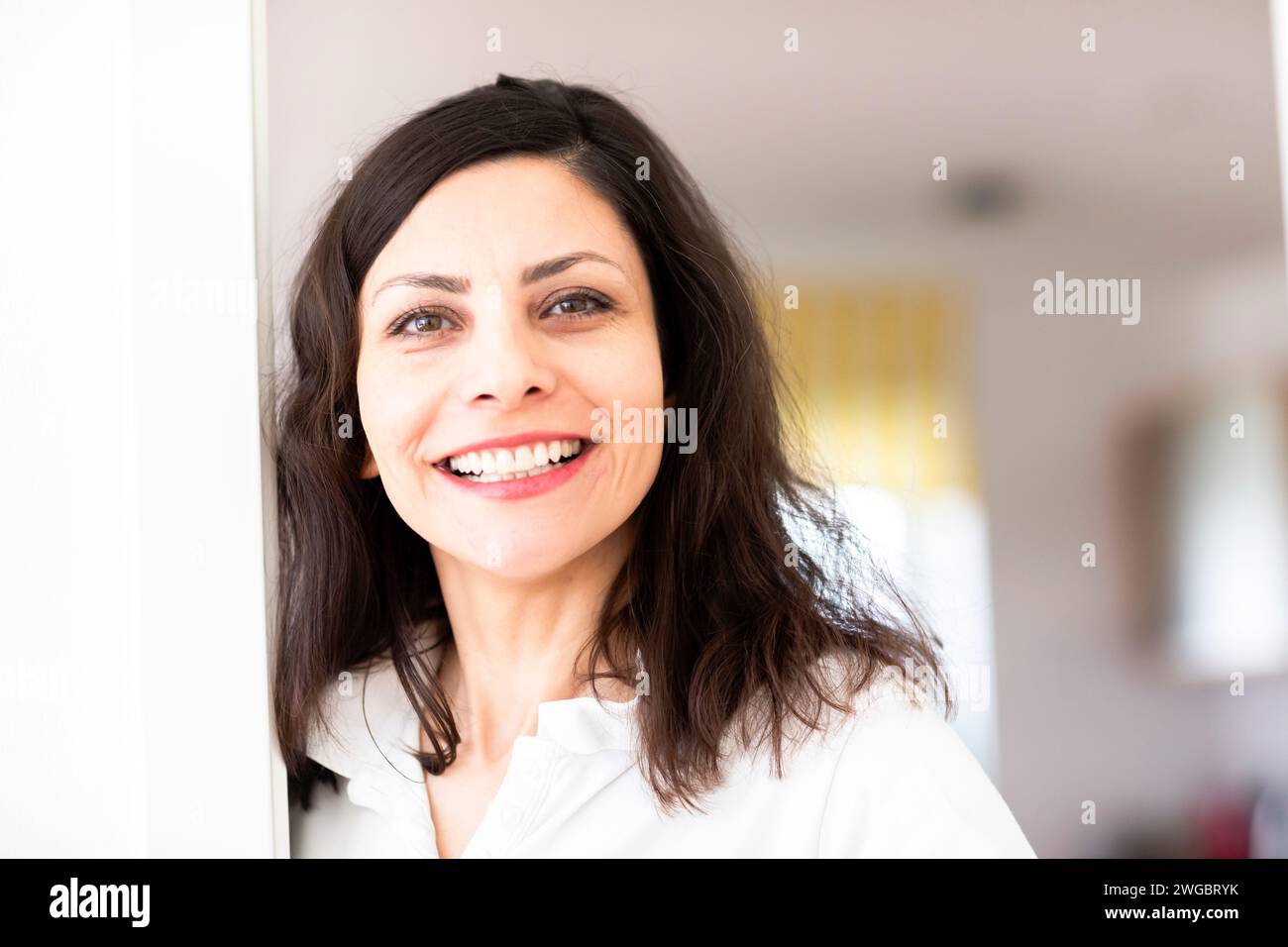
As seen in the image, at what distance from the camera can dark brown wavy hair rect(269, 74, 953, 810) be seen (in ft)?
3.03

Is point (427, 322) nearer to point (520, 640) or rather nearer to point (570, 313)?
point (570, 313)

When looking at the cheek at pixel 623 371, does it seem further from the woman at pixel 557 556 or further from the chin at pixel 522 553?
the chin at pixel 522 553

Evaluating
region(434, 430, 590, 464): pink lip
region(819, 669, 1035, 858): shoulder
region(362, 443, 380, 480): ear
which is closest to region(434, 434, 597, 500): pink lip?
region(434, 430, 590, 464): pink lip

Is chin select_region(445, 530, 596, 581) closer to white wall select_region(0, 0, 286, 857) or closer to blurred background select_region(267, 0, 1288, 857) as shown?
white wall select_region(0, 0, 286, 857)

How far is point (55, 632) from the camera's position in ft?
3.10

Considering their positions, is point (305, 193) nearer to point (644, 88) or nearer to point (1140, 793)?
point (644, 88)

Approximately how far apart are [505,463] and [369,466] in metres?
0.17

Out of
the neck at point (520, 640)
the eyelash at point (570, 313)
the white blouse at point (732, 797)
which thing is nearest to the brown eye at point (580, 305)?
the eyelash at point (570, 313)

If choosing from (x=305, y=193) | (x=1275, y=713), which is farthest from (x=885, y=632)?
(x=305, y=193)

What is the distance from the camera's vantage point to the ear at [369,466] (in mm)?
987

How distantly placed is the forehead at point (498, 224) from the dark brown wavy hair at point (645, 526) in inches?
0.6

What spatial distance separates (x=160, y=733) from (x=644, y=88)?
0.87 metres

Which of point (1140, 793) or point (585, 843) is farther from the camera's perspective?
point (1140, 793)

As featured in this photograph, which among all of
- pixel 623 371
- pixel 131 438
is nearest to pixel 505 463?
pixel 623 371
